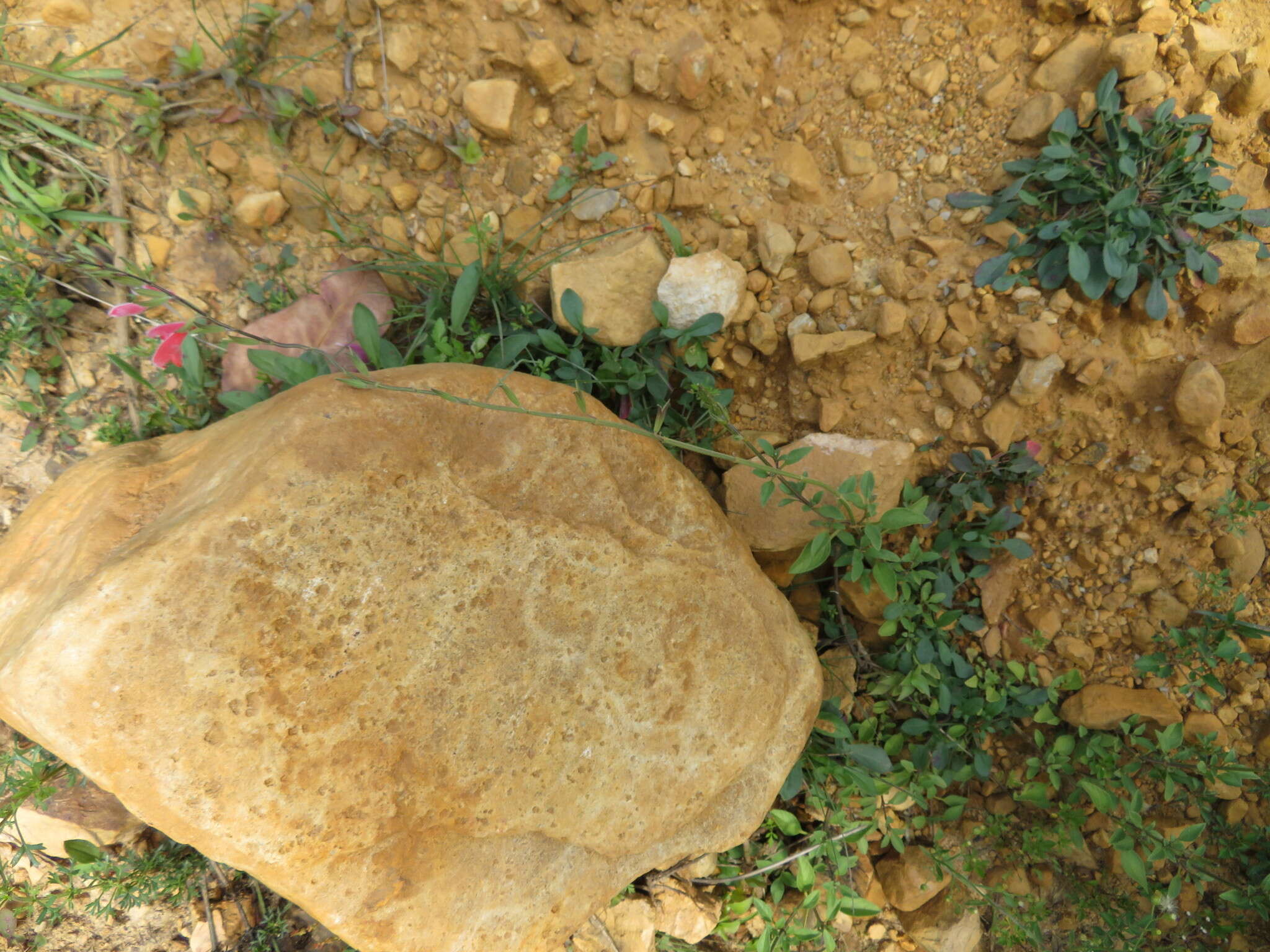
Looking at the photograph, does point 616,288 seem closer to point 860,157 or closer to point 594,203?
point 594,203

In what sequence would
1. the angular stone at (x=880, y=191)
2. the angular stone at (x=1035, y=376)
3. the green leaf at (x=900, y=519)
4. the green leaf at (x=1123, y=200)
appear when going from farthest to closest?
1. the angular stone at (x=880, y=191)
2. the angular stone at (x=1035, y=376)
3. the green leaf at (x=1123, y=200)
4. the green leaf at (x=900, y=519)

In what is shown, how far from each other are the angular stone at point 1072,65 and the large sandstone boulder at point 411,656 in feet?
5.95

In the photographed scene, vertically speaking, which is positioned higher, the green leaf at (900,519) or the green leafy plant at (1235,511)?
the green leaf at (900,519)

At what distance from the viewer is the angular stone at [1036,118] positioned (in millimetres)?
2471

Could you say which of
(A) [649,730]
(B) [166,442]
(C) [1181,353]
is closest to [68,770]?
(B) [166,442]

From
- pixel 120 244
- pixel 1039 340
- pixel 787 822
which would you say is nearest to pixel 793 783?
pixel 787 822

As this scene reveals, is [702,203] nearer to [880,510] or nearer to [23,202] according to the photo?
[880,510]

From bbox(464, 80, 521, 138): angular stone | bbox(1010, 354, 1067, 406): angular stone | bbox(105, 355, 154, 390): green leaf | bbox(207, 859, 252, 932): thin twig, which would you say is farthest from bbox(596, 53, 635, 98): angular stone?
bbox(207, 859, 252, 932): thin twig

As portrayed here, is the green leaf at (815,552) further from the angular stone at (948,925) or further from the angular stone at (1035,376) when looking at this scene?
the angular stone at (948,925)

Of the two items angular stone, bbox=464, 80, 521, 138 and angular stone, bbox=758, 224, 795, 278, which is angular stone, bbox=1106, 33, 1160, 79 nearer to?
angular stone, bbox=758, 224, 795, 278

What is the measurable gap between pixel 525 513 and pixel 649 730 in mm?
693

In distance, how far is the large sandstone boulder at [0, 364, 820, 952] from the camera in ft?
5.72

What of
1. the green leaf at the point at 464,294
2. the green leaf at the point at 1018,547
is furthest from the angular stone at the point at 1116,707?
the green leaf at the point at 464,294

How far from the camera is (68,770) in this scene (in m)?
2.53
